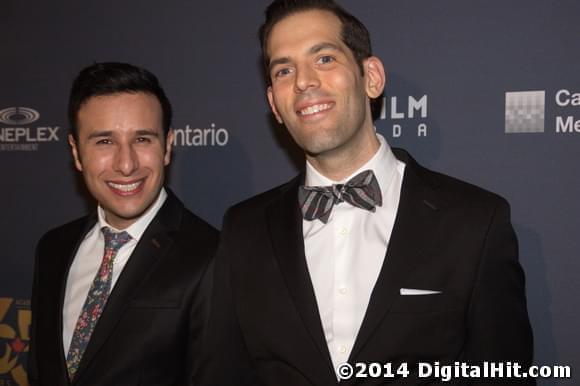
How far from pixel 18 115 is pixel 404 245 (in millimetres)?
2234

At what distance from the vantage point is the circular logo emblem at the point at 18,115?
2.94 meters

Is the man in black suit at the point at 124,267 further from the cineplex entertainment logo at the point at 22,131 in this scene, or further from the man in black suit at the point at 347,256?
the cineplex entertainment logo at the point at 22,131

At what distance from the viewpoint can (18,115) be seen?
2969mm

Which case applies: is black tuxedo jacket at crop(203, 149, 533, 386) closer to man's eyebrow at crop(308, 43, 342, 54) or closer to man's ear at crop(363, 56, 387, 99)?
man's ear at crop(363, 56, 387, 99)

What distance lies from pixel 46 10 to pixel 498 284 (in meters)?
2.55

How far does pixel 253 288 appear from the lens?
6.00 feet

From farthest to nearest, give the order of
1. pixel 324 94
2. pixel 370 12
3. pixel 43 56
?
pixel 43 56 < pixel 370 12 < pixel 324 94

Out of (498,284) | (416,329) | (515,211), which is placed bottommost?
(416,329)

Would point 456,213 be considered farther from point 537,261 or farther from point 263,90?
point 263,90

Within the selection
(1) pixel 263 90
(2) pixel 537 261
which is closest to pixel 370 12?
(1) pixel 263 90

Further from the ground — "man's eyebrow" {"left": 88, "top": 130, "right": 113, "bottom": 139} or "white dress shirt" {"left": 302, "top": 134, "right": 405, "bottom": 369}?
"man's eyebrow" {"left": 88, "top": 130, "right": 113, "bottom": 139}

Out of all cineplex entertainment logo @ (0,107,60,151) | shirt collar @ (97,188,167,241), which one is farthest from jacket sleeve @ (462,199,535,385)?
cineplex entertainment logo @ (0,107,60,151)

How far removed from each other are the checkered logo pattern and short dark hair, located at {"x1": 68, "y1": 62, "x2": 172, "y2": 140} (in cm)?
131

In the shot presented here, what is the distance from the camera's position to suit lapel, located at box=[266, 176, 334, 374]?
65.5 inches
